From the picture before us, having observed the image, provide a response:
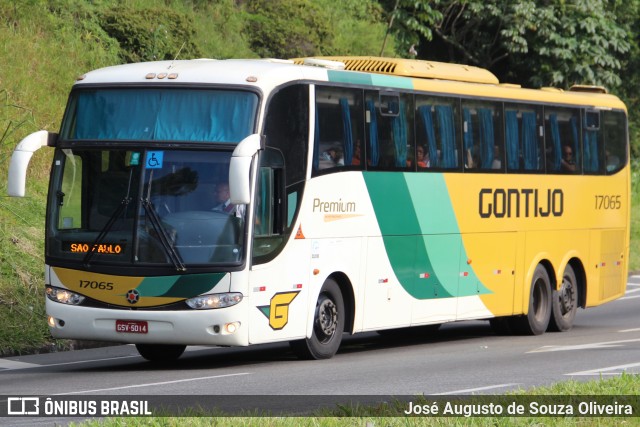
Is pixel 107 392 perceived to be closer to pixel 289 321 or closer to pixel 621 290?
pixel 289 321

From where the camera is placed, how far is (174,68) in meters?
15.5

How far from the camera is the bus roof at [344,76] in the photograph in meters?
15.2

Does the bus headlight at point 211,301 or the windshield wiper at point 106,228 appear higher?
the windshield wiper at point 106,228

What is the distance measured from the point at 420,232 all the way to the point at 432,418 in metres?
8.29

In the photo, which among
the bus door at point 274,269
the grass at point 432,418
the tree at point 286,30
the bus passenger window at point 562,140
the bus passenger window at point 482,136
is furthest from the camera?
the tree at point 286,30

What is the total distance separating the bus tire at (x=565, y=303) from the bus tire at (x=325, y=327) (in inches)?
228

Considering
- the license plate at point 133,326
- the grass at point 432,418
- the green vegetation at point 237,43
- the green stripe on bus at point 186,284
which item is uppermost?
the green vegetation at point 237,43

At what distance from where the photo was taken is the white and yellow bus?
14594mm

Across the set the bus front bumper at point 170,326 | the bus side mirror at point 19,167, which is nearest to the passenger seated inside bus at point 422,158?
the bus front bumper at point 170,326

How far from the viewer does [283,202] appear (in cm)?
1530

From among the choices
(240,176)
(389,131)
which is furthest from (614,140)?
(240,176)

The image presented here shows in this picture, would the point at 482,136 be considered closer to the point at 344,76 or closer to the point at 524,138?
the point at 524,138

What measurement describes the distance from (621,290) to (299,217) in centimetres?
925

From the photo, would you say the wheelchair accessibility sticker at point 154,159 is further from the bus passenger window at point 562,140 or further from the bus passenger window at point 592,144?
the bus passenger window at point 592,144
